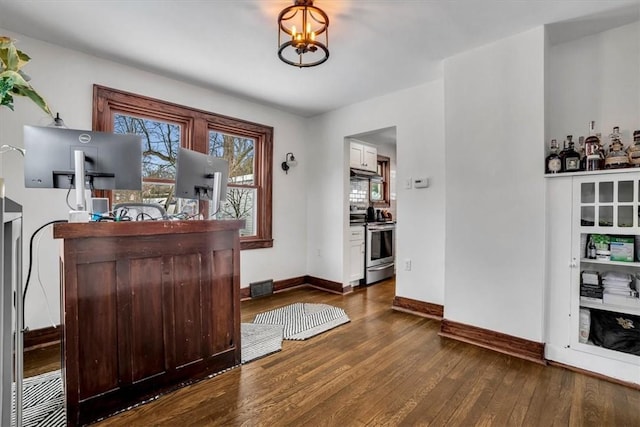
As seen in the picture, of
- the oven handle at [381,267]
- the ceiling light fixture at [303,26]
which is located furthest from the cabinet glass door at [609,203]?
the oven handle at [381,267]

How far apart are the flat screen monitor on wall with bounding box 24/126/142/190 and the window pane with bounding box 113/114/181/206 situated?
1256mm

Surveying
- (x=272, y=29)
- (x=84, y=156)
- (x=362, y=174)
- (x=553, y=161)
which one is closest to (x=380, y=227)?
(x=362, y=174)

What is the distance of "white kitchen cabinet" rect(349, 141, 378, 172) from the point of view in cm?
459

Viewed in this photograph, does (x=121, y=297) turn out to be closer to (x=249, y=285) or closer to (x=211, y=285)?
(x=211, y=285)

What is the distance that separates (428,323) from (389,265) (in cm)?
191

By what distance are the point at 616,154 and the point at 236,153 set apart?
3710 mm

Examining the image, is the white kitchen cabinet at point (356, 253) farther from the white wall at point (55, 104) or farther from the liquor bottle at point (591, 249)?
the liquor bottle at point (591, 249)

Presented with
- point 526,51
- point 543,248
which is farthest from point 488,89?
point 543,248

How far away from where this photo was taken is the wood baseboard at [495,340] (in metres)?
2.34

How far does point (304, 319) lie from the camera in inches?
126

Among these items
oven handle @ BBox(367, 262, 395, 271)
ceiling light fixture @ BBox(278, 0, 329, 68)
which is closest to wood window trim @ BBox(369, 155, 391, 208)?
oven handle @ BBox(367, 262, 395, 271)

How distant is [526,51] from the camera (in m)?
2.42

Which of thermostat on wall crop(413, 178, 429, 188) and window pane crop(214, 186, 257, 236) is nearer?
thermostat on wall crop(413, 178, 429, 188)

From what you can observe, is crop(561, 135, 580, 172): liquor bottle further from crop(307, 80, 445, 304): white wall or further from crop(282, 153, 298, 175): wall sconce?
crop(282, 153, 298, 175): wall sconce
